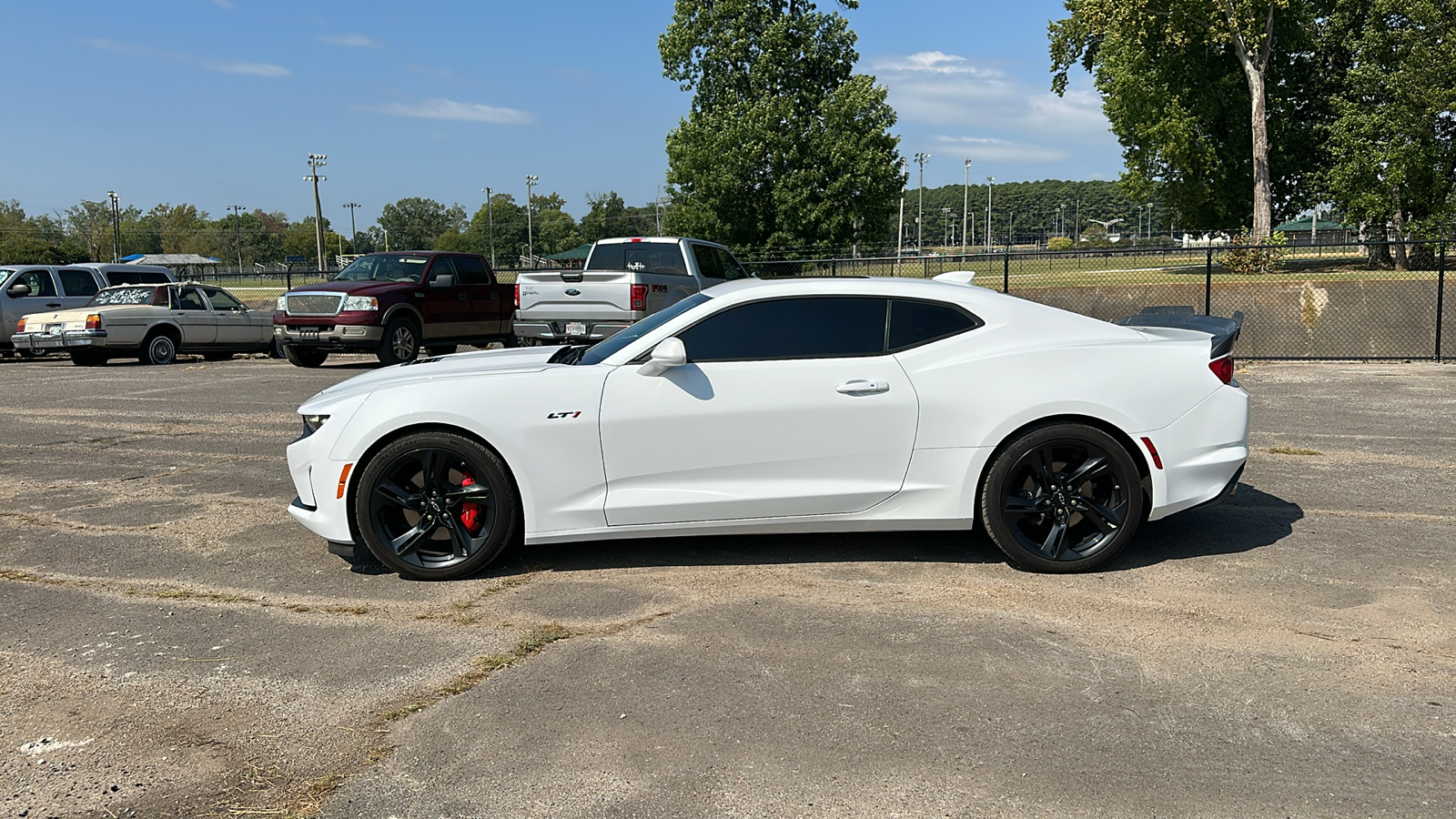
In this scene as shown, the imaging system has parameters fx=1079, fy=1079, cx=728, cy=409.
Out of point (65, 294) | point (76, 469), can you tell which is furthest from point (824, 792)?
point (65, 294)

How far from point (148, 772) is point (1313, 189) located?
43090mm

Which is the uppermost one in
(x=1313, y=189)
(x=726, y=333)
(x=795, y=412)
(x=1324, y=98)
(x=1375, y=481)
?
(x=1324, y=98)

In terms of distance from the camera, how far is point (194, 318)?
19.7 metres

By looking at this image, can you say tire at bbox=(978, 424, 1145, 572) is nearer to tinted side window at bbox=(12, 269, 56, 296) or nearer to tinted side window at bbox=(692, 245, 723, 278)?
tinted side window at bbox=(692, 245, 723, 278)

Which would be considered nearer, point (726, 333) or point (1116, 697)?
point (1116, 697)

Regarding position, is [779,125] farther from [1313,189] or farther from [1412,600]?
[1412,600]

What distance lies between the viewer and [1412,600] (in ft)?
16.4

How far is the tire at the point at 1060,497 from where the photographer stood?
5.46m

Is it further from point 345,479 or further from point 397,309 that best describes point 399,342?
point 345,479

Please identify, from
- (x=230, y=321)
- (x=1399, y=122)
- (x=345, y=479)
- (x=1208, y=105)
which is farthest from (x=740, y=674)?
(x=1208, y=105)

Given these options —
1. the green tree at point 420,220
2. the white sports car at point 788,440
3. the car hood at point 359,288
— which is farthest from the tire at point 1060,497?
the green tree at point 420,220

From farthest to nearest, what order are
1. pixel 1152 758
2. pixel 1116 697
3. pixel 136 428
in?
pixel 136 428, pixel 1116 697, pixel 1152 758

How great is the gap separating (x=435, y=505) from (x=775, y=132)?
42659 mm

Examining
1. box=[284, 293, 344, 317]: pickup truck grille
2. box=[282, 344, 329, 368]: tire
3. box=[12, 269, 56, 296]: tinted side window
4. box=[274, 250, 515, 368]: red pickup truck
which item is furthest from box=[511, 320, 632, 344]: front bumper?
box=[12, 269, 56, 296]: tinted side window
